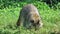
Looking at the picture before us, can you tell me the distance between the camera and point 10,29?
344 inches

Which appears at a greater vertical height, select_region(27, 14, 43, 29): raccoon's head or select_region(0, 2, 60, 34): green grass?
select_region(27, 14, 43, 29): raccoon's head

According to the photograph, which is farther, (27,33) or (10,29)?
(10,29)

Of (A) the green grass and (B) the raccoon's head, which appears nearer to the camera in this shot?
(A) the green grass

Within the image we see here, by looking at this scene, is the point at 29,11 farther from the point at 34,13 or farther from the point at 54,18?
the point at 54,18

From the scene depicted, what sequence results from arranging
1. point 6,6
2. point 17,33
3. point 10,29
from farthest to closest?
point 6,6
point 10,29
point 17,33

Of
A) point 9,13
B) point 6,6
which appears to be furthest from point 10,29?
point 6,6

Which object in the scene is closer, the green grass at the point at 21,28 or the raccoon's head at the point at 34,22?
the green grass at the point at 21,28

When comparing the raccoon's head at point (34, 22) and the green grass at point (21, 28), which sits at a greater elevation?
the raccoon's head at point (34, 22)

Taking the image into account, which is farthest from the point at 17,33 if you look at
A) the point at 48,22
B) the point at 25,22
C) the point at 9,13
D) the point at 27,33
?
the point at 9,13

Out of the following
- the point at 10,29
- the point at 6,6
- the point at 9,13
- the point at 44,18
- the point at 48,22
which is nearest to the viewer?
the point at 10,29

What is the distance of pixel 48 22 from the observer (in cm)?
977

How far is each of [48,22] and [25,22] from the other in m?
1.17

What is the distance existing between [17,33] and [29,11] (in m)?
1.22

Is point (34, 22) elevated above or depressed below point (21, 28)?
above
